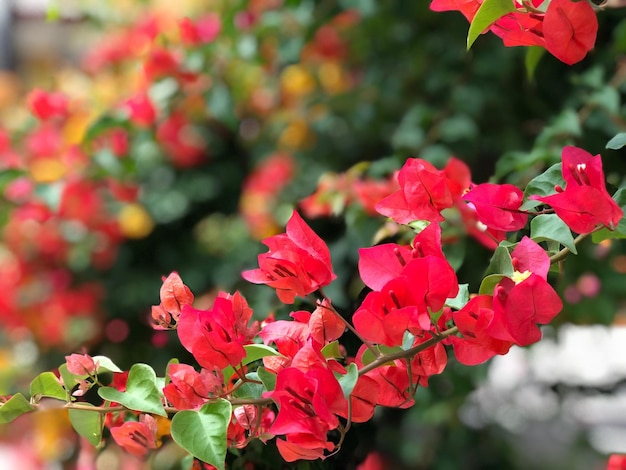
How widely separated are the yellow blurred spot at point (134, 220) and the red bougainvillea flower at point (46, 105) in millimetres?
202

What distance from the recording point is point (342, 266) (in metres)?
0.75

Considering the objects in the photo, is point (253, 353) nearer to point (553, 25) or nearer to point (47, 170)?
point (553, 25)

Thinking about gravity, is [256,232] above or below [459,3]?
below

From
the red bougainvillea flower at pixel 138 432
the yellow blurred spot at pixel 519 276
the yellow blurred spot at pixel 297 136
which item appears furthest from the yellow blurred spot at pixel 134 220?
the yellow blurred spot at pixel 519 276

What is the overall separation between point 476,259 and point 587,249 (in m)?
0.24

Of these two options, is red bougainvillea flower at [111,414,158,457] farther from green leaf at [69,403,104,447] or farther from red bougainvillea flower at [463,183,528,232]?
red bougainvillea flower at [463,183,528,232]

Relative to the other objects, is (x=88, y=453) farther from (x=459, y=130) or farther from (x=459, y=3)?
(x=459, y=130)

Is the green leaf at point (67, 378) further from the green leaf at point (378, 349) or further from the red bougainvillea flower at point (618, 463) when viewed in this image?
the red bougainvillea flower at point (618, 463)

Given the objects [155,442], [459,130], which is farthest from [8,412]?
[459,130]

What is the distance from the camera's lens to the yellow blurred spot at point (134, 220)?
1.21m

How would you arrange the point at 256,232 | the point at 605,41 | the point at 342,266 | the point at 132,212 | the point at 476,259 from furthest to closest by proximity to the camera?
the point at 132,212
the point at 256,232
the point at 605,41
the point at 342,266
the point at 476,259

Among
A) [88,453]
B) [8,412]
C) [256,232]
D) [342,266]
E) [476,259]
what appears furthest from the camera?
[256,232]

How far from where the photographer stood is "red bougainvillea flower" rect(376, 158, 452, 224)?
0.34 metres

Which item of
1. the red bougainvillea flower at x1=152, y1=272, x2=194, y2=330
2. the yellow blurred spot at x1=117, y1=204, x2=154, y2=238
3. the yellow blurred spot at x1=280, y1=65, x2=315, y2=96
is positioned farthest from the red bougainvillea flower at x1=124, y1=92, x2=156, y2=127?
the red bougainvillea flower at x1=152, y1=272, x2=194, y2=330
